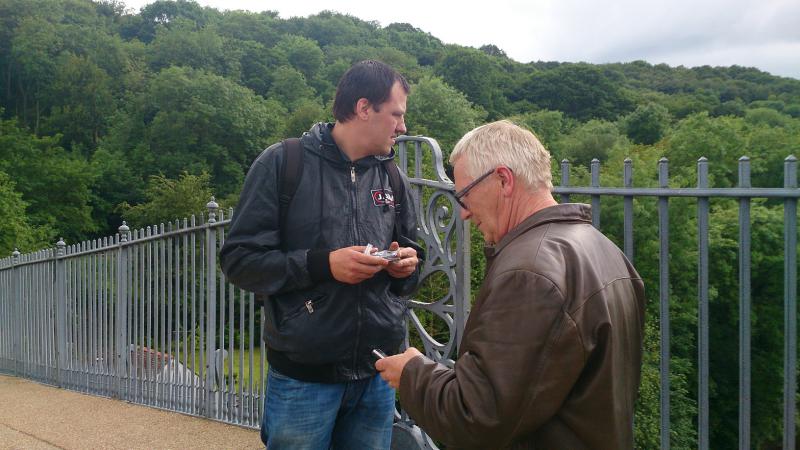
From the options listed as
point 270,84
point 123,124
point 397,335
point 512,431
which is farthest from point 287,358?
point 270,84

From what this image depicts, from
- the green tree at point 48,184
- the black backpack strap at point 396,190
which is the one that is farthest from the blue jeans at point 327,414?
the green tree at point 48,184

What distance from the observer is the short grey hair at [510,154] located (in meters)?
1.99

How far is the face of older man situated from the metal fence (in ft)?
3.73

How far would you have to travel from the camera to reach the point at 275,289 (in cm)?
270

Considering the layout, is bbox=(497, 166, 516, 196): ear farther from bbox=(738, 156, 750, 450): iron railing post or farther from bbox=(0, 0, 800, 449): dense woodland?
bbox=(0, 0, 800, 449): dense woodland

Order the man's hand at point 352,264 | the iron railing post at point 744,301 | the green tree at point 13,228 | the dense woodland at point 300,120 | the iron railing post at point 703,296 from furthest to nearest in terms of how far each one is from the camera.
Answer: the green tree at point 13,228 < the dense woodland at point 300,120 < the iron railing post at point 703,296 < the iron railing post at point 744,301 < the man's hand at point 352,264

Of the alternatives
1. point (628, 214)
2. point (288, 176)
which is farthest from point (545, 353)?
point (628, 214)

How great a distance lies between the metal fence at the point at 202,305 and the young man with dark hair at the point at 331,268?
3.04 feet

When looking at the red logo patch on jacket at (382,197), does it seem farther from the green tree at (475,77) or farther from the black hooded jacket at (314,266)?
the green tree at (475,77)

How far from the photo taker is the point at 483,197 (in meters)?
2.04

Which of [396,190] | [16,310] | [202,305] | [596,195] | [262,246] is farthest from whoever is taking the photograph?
[16,310]

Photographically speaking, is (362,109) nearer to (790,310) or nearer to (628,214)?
(628,214)

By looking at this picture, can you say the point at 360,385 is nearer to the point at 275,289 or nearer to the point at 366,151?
the point at 275,289

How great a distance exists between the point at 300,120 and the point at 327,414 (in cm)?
5087
